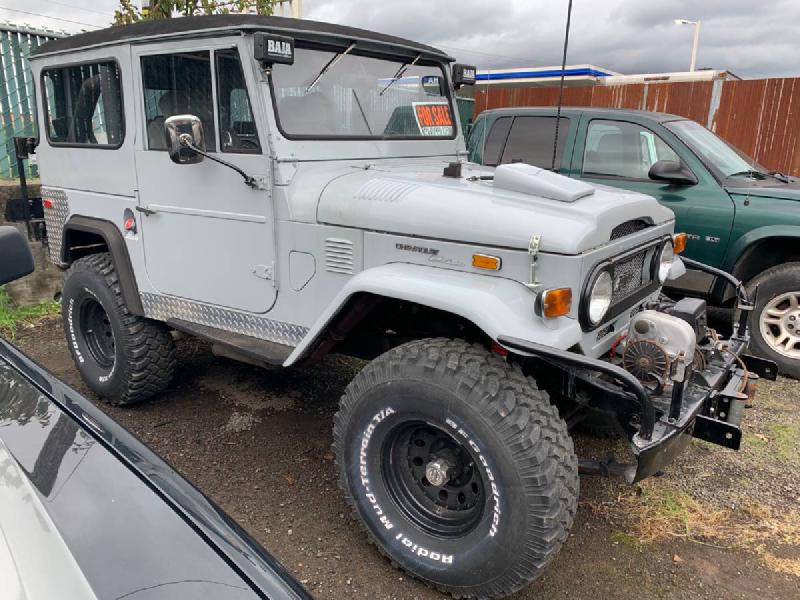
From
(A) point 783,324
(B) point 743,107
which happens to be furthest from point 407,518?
(B) point 743,107

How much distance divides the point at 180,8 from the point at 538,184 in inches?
190

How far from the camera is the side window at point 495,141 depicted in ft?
19.6

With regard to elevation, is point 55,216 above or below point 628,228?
below

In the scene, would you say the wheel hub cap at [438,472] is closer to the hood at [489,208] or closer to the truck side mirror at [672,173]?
the hood at [489,208]

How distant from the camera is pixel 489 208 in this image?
2480 mm

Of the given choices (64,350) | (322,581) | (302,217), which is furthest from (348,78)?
(64,350)

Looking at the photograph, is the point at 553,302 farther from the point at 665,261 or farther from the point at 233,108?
the point at 233,108

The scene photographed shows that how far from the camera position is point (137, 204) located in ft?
11.7

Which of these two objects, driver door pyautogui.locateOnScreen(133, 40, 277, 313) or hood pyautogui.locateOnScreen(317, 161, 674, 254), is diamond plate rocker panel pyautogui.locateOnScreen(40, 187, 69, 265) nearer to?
driver door pyautogui.locateOnScreen(133, 40, 277, 313)

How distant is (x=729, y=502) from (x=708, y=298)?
7.45 feet

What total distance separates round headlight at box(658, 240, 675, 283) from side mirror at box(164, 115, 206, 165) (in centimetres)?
226

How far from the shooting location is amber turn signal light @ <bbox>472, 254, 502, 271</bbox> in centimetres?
241

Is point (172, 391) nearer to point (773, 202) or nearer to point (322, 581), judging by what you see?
point (322, 581)

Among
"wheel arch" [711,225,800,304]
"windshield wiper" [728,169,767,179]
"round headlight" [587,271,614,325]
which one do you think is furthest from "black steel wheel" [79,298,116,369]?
"windshield wiper" [728,169,767,179]
